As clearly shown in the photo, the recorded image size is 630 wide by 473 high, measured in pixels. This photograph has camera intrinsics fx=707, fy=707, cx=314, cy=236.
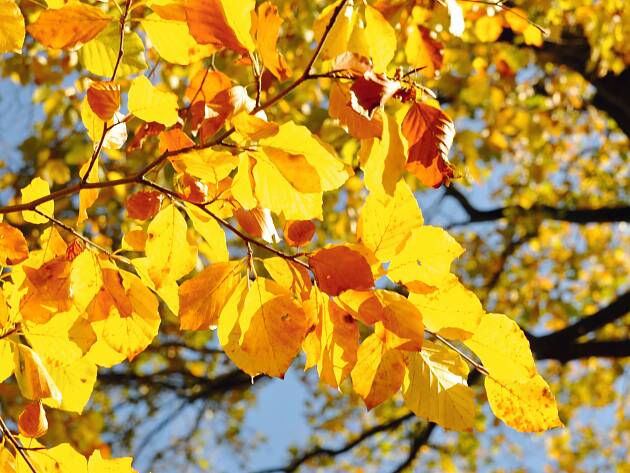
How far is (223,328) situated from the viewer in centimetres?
79

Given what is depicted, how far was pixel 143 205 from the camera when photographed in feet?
2.84

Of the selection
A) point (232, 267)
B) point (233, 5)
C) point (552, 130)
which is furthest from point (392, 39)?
point (552, 130)

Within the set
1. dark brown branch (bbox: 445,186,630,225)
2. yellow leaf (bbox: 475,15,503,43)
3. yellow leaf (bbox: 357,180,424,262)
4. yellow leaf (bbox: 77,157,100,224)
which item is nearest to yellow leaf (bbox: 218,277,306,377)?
yellow leaf (bbox: 357,180,424,262)

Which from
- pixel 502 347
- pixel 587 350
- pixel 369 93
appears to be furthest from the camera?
pixel 587 350

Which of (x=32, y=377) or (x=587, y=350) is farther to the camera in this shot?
(x=587, y=350)

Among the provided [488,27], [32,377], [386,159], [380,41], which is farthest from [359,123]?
[488,27]

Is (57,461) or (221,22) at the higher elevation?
(221,22)

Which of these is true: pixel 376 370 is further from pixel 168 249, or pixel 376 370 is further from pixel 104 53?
pixel 104 53

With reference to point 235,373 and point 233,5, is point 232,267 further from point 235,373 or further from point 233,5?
point 235,373

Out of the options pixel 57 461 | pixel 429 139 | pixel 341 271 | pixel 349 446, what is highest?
pixel 429 139

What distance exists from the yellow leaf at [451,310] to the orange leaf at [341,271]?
0.09 meters

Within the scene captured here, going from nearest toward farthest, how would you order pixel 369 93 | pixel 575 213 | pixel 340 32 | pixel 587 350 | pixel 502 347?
pixel 369 93 < pixel 502 347 < pixel 340 32 < pixel 587 350 < pixel 575 213

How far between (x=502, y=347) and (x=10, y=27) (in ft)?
2.09

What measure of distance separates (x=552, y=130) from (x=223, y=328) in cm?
438
